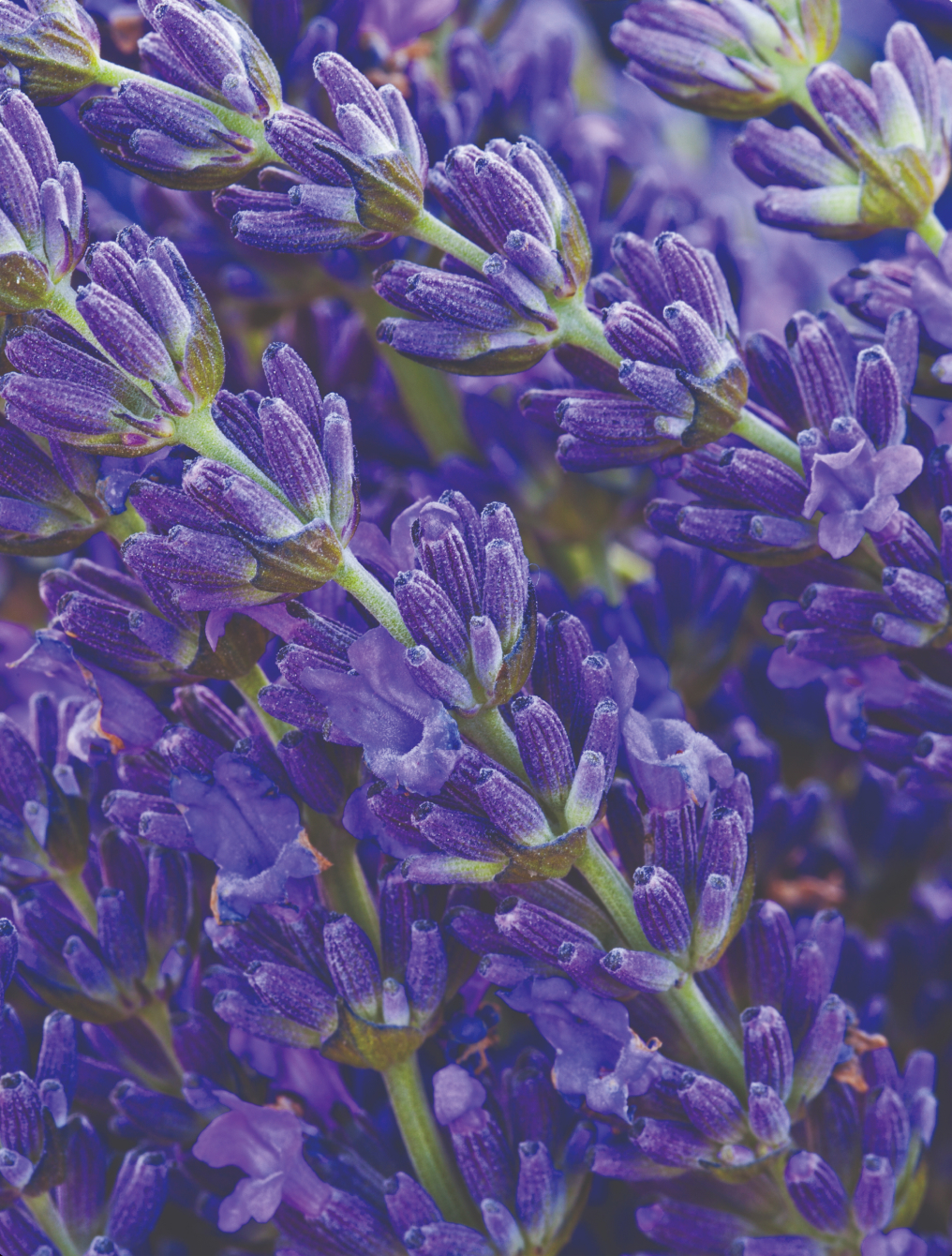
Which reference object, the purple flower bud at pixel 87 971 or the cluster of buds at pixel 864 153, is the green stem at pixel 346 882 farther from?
the cluster of buds at pixel 864 153

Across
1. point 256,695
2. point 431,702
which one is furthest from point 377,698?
point 256,695

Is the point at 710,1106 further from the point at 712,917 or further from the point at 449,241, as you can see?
the point at 449,241

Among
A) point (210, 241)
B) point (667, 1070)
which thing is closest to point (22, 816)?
point (667, 1070)

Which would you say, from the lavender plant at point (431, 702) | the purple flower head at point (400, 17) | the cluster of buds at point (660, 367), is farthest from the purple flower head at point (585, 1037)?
the purple flower head at point (400, 17)

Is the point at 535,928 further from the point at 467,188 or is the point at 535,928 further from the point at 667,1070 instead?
the point at 467,188

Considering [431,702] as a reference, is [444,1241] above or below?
below
